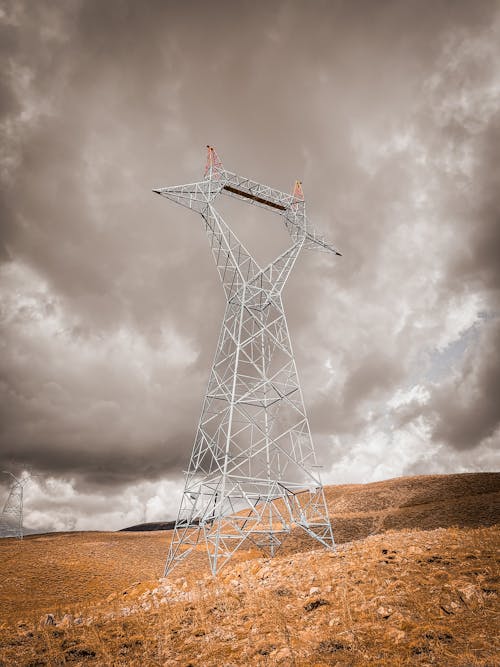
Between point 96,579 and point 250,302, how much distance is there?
852 inches

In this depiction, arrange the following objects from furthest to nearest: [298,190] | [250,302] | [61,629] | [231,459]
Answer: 1. [298,190]
2. [250,302]
3. [231,459]
4. [61,629]

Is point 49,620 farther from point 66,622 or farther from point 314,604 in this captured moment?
point 314,604

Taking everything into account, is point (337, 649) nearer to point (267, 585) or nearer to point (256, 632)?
point (256, 632)

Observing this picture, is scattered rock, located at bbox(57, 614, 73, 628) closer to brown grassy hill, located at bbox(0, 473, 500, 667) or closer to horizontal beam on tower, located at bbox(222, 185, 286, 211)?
brown grassy hill, located at bbox(0, 473, 500, 667)

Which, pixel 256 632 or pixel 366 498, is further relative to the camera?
pixel 366 498

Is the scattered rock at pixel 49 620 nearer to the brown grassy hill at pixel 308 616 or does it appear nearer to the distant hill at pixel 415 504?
the brown grassy hill at pixel 308 616

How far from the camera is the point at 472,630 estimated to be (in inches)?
238

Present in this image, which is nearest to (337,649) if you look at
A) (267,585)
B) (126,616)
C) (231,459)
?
(267,585)

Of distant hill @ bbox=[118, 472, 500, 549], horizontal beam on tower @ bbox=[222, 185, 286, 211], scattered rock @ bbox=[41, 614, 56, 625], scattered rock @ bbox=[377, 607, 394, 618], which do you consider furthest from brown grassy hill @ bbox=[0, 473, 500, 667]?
horizontal beam on tower @ bbox=[222, 185, 286, 211]

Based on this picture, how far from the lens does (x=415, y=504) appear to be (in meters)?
39.1

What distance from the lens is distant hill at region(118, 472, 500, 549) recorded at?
2917cm

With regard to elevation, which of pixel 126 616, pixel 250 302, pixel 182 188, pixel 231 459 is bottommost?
pixel 126 616

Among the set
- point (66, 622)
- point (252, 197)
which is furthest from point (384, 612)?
point (252, 197)

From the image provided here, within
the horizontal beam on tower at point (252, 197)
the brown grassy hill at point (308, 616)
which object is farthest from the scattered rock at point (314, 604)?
the horizontal beam on tower at point (252, 197)
